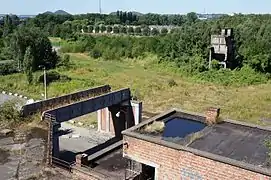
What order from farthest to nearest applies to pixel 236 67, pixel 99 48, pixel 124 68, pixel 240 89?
1. pixel 99 48
2. pixel 124 68
3. pixel 236 67
4. pixel 240 89

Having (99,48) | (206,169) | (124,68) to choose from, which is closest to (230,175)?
(206,169)

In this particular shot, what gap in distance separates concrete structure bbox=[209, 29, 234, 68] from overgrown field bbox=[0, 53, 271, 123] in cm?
442

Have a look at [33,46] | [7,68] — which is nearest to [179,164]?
[33,46]

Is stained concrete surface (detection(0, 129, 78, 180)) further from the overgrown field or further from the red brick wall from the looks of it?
the overgrown field

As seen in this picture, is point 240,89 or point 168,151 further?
point 240,89

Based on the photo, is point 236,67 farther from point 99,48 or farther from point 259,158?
point 259,158

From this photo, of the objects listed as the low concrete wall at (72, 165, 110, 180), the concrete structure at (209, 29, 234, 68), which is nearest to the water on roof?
the low concrete wall at (72, 165, 110, 180)

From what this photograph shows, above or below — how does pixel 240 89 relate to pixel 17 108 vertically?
below

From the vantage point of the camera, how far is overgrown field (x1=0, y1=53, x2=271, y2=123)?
26375mm

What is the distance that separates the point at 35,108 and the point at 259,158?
1011 centimetres

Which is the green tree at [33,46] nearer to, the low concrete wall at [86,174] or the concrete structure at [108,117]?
the concrete structure at [108,117]

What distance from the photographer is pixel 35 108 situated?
14.7 m

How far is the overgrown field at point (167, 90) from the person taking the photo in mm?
26375

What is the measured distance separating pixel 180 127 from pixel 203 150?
181 cm
